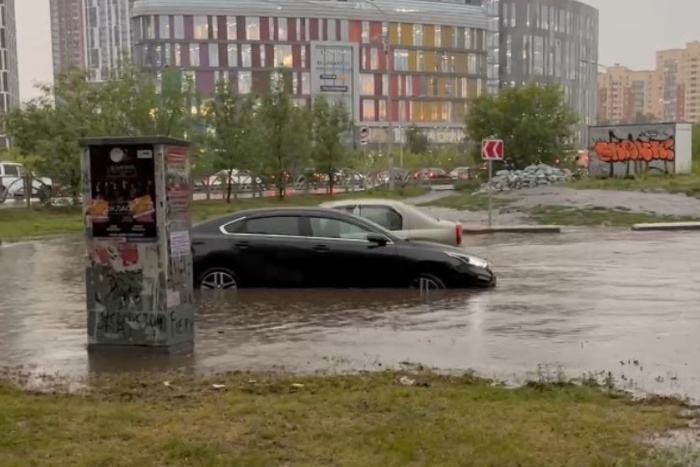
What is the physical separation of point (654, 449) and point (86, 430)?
374cm

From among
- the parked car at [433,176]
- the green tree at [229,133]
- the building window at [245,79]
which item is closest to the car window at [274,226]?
the green tree at [229,133]

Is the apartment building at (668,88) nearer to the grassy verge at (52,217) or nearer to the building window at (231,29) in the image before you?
the building window at (231,29)

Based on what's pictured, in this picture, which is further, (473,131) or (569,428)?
(473,131)

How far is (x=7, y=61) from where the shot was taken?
116562mm

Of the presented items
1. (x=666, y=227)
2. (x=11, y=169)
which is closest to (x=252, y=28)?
(x=11, y=169)

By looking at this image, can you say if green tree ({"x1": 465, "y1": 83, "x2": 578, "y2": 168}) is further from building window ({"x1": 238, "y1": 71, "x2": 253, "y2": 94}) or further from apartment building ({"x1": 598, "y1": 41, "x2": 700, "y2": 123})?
apartment building ({"x1": 598, "y1": 41, "x2": 700, "y2": 123})

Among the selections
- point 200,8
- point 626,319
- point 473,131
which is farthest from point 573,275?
point 200,8

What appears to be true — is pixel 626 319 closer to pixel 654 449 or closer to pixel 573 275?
pixel 573 275

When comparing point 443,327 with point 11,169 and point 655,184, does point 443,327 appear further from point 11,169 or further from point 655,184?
point 11,169

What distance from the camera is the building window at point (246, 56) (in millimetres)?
111688

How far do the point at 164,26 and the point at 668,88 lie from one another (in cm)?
11854

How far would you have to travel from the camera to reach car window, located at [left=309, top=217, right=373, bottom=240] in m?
14.1

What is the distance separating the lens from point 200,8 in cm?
10906

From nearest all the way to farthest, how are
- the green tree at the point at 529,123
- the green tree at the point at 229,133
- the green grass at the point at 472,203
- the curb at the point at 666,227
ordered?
the curb at the point at 666,227
the green grass at the point at 472,203
the green tree at the point at 229,133
the green tree at the point at 529,123
